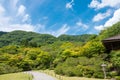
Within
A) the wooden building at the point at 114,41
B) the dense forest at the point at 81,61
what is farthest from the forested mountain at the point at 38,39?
the wooden building at the point at 114,41

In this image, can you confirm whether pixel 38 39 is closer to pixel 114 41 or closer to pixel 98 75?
pixel 98 75

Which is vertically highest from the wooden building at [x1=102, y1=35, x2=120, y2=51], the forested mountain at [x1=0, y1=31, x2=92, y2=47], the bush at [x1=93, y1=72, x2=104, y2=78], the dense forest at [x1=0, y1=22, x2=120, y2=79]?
the forested mountain at [x1=0, y1=31, x2=92, y2=47]

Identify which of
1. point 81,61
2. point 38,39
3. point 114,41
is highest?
point 38,39

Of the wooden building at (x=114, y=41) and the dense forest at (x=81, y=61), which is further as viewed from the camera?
the dense forest at (x=81, y=61)

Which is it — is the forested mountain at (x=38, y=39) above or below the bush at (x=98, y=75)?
above

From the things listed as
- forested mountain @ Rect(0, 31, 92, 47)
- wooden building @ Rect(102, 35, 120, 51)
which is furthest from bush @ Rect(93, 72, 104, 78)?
forested mountain @ Rect(0, 31, 92, 47)

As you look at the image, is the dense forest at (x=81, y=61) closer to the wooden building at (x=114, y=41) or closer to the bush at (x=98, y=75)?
the bush at (x=98, y=75)

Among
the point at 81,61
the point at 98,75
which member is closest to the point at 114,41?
the point at 98,75

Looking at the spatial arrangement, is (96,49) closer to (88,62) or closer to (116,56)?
(88,62)

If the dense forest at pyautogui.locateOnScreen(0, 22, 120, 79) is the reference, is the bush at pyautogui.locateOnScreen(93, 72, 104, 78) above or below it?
below

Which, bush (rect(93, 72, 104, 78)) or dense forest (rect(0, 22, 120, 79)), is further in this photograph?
dense forest (rect(0, 22, 120, 79))

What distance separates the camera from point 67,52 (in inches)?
1882

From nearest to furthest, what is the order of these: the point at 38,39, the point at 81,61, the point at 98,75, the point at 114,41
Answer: the point at 114,41 < the point at 98,75 < the point at 81,61 < the point at 38,39

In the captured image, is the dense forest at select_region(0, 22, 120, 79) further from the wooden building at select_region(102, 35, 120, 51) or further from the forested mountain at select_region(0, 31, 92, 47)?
the forested mountain at select_region(0, 31, 92, 47)
